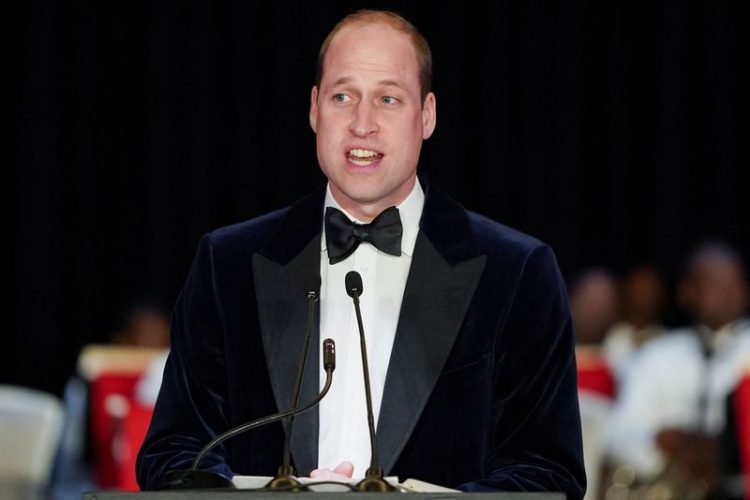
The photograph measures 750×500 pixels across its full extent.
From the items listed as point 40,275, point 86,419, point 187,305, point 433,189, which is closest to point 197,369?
point 187,305

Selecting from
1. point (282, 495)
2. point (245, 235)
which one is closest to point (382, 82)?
point (245, 235)

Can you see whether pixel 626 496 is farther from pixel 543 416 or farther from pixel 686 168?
pixel 543 416

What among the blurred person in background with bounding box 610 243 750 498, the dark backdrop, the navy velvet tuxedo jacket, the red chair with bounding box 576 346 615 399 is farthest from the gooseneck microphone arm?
the dark backdrop

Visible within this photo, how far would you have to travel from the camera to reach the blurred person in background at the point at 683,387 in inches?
279

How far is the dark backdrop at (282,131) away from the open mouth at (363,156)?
5.96 meters

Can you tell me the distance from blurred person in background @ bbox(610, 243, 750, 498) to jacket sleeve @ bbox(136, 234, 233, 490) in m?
4.63

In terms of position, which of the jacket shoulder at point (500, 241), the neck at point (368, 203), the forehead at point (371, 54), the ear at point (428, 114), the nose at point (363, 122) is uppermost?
the forehead at point (371, 54)

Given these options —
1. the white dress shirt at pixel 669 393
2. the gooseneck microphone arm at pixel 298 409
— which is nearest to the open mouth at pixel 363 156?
the gooseneck microphone arm at pixel 298 409

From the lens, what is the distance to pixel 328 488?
6.79 feet

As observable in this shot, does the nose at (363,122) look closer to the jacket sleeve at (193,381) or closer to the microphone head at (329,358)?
the jacket sleeve at (193,381)

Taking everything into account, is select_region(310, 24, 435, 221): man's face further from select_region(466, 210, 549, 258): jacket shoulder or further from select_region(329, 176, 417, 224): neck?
select_region(466, 210, 549, 258): jacket shoulder

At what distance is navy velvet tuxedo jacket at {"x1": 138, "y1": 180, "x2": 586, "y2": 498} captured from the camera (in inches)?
100

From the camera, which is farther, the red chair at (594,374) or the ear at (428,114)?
the red chair at (594,374)

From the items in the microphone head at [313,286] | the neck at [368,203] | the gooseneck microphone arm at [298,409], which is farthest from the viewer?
the neck at [368,203]
